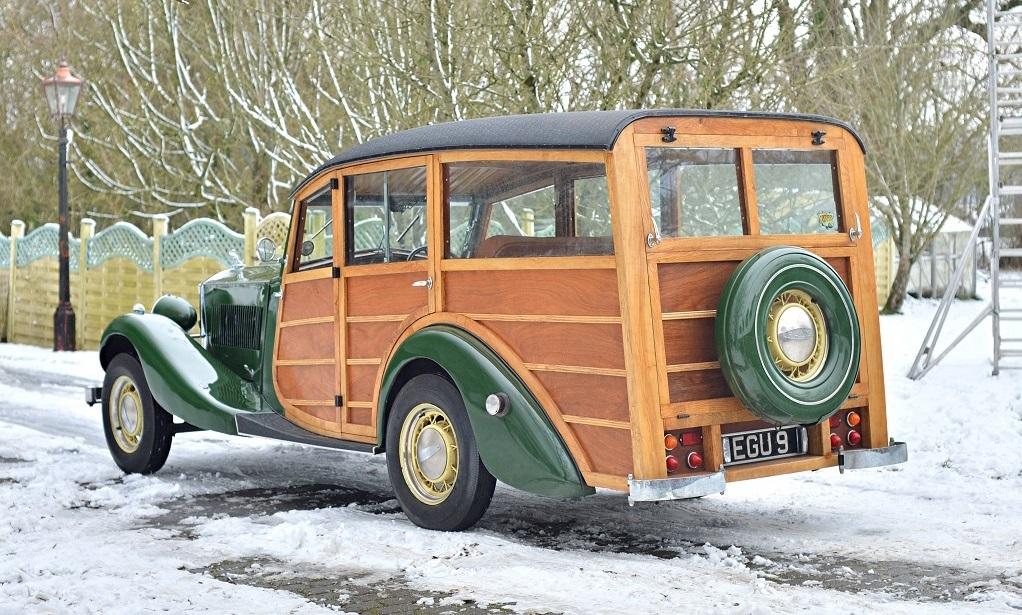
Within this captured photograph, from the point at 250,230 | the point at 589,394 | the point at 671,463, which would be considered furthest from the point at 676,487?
the point at 250,230

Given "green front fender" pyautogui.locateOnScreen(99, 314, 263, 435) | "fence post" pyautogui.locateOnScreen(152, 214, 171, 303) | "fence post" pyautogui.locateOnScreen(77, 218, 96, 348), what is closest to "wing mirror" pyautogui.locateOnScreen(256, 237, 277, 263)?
"green front fender" pyautogui.locateOnScreen(99, 314, 263, 435)

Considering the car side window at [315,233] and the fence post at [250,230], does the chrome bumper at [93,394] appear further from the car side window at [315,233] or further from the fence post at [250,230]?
the fence post at [250,230]

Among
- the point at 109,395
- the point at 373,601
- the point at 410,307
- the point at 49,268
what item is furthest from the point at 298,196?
the point at 49,268

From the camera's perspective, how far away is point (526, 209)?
6.46 m

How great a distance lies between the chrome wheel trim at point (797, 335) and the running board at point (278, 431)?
248 centimetres

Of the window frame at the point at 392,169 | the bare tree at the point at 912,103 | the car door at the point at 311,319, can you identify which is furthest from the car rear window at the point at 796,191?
the bare tree at the point at 912,103

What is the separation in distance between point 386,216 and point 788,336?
2.25 meters

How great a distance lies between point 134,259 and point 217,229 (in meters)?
2.06

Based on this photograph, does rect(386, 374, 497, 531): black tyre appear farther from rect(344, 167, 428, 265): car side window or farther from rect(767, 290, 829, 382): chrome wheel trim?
rect(767, 290, 829, 382): chrome wheel trim

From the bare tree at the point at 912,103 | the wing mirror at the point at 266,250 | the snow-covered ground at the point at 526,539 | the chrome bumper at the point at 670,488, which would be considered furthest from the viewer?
the bare tree at the point at 912,103

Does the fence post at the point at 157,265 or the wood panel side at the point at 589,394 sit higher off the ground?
the fence post at the point at 157,265

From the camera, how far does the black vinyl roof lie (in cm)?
561

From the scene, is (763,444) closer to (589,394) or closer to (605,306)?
(589,394)

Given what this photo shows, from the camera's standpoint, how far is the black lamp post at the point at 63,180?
59.5 feet
